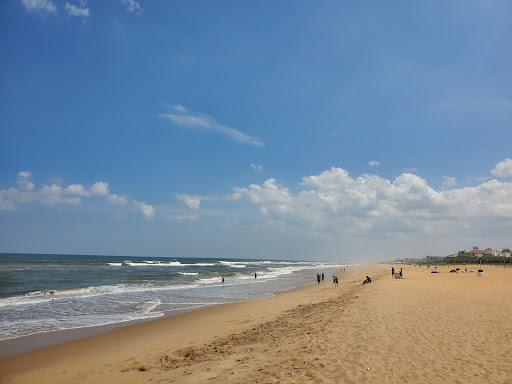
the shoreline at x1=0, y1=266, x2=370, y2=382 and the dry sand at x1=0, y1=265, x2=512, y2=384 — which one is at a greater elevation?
the dry sand at x1=0, y1=265, x2=512, y2=384

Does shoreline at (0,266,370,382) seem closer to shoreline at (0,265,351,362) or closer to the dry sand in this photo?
the dry sand

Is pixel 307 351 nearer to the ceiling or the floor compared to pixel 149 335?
nearer to the ceiling

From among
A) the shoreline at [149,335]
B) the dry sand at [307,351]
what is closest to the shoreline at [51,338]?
the shoreline at [149,335]

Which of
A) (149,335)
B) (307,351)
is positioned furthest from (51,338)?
(307,351)

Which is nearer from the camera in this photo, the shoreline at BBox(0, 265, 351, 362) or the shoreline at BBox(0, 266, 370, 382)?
the shoreline at BBox(0, 266, 370, 382)

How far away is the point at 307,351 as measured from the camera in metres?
10.7

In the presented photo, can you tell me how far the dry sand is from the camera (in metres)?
9.03

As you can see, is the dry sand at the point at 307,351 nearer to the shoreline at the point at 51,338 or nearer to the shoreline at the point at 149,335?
A: the shoreline at the point at 149,335

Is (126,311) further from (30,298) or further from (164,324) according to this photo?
(30,298)

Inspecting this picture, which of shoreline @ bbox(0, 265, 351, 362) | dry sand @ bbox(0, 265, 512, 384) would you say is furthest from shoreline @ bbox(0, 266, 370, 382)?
shoreline @ bbox(0, 265, 351, 362)

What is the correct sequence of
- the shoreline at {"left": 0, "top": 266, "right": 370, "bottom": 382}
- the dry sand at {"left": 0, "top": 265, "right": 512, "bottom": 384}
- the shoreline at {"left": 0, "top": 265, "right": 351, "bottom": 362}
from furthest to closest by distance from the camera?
the shoreline at {"left": 0, "top": 265, "right": 351, "bottom": 362}
the shoreline at {"left": 0, "top": 266, "right": 370, "bottom": 382}
the dry sand at {"left": 0, "top": 265, "right": 512, "bottom": 384}

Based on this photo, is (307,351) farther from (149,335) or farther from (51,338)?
(51,338)

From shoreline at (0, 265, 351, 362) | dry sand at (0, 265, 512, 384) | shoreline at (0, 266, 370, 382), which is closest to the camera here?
dry sand at (0, 265, 512, 384)

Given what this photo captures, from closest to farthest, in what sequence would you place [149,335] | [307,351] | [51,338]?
[307,351], [51,338], [149,335]
